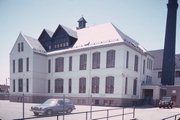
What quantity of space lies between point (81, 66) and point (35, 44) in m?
13.9

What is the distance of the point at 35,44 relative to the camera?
3888cm

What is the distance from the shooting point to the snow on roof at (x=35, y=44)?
121 feet

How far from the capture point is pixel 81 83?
31797 mm

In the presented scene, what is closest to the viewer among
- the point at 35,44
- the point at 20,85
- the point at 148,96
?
the point at 148,96

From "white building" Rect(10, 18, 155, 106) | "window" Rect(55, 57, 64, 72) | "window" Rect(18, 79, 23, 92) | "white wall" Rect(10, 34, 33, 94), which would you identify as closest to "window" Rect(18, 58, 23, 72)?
"white building" Rect(10, 18, 155, 106)

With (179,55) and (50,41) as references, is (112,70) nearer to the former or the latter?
(50,41)

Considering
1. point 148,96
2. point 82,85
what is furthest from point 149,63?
point 82,85

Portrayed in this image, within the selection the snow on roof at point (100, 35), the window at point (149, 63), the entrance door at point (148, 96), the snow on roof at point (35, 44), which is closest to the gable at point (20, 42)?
the snow on roof at point (35, 44)

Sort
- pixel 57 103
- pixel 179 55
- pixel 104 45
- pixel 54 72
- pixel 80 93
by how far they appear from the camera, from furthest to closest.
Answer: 1. pixel 179 55
2. pixel 54 72
3. pixel 80 93
4. pixel 104 45
5. pixel 57 103

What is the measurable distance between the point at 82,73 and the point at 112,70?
6.40 metres

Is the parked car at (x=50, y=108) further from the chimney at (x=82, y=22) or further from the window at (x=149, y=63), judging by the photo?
the chimney at (x=82, y=22)

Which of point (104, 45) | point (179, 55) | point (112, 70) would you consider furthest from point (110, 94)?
point (179, 55)

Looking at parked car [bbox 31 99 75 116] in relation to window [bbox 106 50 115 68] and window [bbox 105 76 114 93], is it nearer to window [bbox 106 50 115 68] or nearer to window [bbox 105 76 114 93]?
window [bbox 105 76 114 93]

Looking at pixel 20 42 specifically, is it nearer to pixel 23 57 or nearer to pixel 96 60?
pixel 23 57
